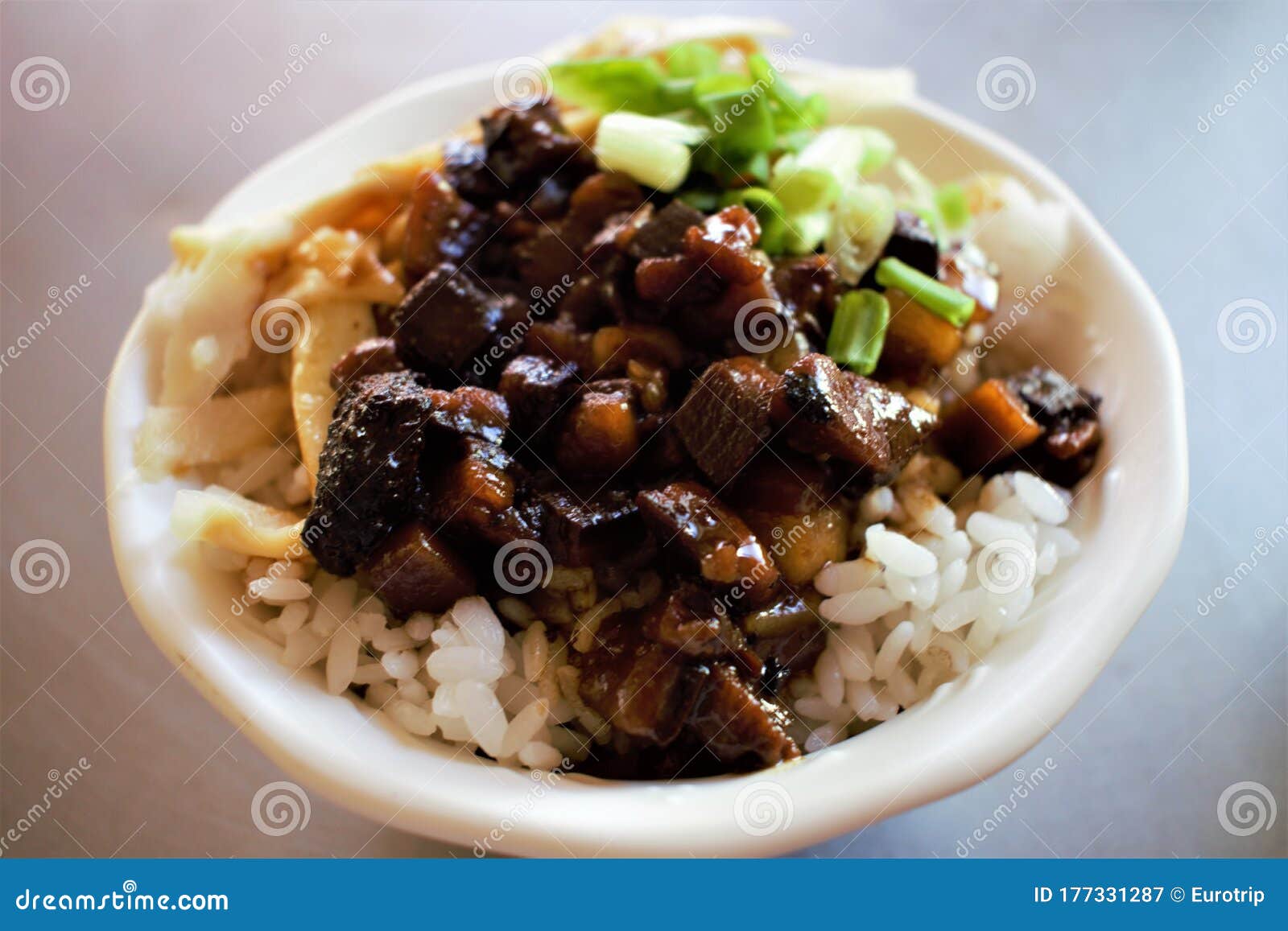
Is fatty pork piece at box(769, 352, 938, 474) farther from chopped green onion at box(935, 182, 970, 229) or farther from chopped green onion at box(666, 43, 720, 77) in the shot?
chopped green onion at box(666, 43, 720, 77)

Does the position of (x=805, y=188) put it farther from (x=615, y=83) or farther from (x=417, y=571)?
(x=417, y=571)

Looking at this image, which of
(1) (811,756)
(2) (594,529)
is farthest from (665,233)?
(1) (811,756)

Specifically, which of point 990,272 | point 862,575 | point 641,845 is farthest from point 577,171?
point 641,845

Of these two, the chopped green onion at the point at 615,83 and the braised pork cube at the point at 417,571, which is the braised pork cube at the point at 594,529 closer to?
the braised pork cube at the point at 417,571

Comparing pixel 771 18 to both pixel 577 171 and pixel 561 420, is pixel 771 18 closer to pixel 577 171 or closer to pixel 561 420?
pixel 577 171

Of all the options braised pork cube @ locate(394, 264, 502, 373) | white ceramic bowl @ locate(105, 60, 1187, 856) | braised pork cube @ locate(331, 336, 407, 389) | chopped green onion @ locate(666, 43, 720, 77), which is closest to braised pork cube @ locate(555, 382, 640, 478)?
braised pork cube @ locate(394, 264, 502, 373)

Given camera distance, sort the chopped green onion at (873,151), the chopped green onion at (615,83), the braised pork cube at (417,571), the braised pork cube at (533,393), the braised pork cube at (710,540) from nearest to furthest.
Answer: the braised pork cube at (710,540), the braised pork cube at (417,571), the braised pork cube at (533,393), the chopped green onion at (615,83), the chopped green onion at (873,151)

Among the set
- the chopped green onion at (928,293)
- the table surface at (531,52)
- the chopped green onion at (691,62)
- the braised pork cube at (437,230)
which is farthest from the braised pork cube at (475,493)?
the chopped green onion at (691,62)
